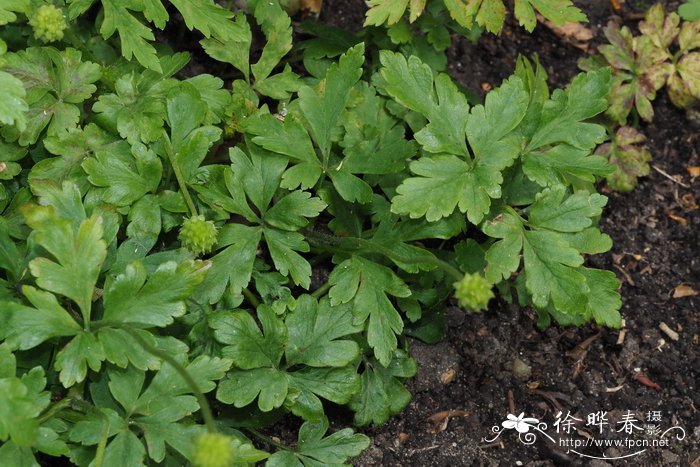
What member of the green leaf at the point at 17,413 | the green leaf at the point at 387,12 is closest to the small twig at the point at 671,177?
the green leaf at the point at 387,12

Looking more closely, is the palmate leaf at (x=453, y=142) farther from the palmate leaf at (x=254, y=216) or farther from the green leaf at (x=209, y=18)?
the green leaf at (x=209, y=18)

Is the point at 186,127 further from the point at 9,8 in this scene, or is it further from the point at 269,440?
the point at 269,440

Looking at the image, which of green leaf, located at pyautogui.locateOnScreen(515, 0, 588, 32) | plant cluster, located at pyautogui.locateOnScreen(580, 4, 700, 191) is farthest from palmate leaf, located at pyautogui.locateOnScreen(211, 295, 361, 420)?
plant cluster, located at pyautogui.locateOnScreen(580, 4, 700, 191)

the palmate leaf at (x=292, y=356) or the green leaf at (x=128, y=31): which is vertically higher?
the green leaf at (x=128, y=31)

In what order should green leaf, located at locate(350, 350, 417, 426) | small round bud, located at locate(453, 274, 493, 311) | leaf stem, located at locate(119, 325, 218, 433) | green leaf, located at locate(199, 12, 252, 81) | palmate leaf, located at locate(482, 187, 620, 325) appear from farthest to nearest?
green leaf, located at locate(199, 12, 252, 81) → green leaf, located at locate(350, 350, 417, 426) → palmate leaf, located at locate(482, 187, 620, 325) → small round bud, located at locate(453, 274, 493, 311) → leaf stem, located at locate(119, 325, 218, 433)

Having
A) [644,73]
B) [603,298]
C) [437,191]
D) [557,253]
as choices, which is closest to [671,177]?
[644,73]

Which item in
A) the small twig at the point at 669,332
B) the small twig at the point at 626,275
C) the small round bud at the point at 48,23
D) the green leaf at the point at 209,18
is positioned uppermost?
the small round bud at the point at 48,23

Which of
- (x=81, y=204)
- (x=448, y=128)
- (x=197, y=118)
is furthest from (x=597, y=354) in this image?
(x=81, y=204)

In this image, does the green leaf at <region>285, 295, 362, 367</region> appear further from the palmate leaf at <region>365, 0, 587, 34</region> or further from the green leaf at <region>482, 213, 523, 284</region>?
the palmate leaf at <region>365, 0, 587, 34</region>
